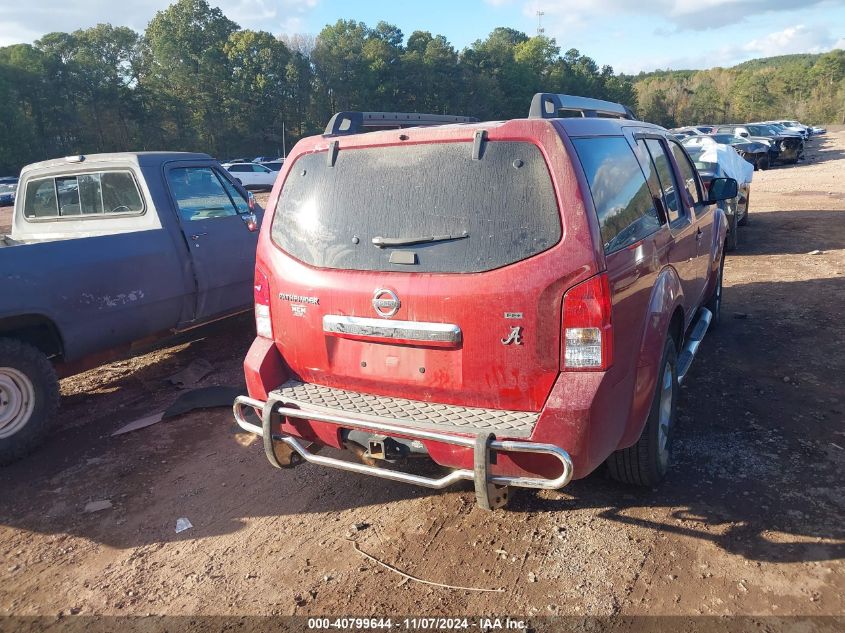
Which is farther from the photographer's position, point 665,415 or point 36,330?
point 36,330

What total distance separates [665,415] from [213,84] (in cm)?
5906

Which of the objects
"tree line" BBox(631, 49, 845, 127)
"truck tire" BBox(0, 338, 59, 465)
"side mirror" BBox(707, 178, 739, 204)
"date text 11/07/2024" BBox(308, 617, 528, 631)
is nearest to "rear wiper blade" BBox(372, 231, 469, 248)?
Answer: "date text 11/07/2024" BBox(308, 617, 528, 631)

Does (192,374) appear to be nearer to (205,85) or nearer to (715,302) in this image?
(715,302)

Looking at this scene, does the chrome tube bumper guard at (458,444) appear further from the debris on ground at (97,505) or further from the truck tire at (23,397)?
the truck tire at (23,397)

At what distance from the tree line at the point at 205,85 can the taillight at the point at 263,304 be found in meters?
52.3

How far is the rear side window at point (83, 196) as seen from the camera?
228 inches

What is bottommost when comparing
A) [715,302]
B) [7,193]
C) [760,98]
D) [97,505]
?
[7,193]

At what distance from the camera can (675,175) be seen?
4566 millimetres

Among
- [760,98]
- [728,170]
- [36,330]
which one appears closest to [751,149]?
[728,170]

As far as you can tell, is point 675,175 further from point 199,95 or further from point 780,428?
Result: point 199,95

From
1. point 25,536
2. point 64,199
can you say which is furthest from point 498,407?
point 64,199

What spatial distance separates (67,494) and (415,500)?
7.19ft

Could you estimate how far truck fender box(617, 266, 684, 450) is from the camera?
3046 mm

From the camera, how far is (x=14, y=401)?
4391mm
